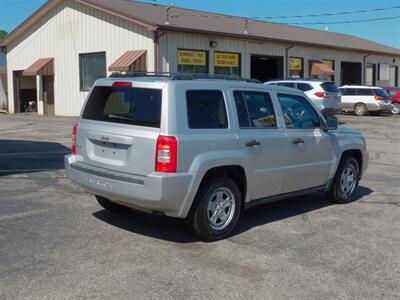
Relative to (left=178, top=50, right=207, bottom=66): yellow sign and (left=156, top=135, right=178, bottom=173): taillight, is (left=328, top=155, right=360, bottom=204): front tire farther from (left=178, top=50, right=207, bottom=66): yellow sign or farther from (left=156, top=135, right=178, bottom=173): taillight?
(left=178, top=50, right=207, bottom=66): yellow sign

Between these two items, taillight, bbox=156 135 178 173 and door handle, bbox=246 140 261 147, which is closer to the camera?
taillight, bbox=156 135 178 173

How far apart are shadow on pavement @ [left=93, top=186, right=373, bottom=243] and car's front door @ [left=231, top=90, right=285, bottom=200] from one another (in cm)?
49

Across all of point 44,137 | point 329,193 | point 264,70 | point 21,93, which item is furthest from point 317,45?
point 329,193

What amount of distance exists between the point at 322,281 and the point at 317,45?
2858cm

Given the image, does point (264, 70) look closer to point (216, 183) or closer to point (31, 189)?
point (31, 189)

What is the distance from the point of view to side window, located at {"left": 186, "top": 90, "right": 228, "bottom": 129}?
18.6ft

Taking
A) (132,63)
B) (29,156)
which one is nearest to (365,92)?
(132,63)

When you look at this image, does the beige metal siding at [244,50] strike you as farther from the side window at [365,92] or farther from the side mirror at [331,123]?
the side mirror at [331,123]

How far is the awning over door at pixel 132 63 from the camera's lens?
22659 mm

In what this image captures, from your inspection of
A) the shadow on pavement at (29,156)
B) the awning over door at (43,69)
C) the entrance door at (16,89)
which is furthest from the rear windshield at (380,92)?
the entrance door at (16,89)

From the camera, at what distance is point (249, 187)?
20.6 ft

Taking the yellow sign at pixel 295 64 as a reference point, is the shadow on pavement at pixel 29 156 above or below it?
below

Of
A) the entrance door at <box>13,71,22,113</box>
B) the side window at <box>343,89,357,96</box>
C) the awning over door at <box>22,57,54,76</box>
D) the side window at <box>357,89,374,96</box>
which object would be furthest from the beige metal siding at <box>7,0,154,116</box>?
the side window at <box>357,89,374,96</box>

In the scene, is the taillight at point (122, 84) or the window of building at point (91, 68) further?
the window of building at point (91, 68)
